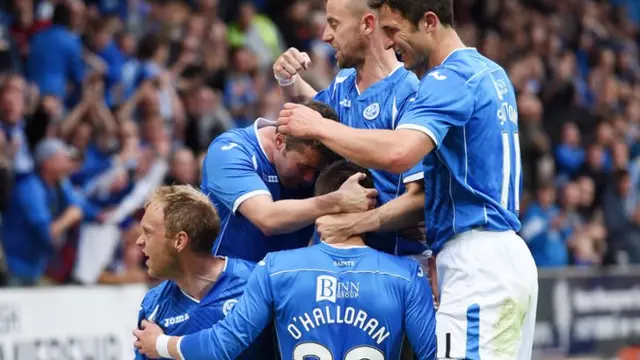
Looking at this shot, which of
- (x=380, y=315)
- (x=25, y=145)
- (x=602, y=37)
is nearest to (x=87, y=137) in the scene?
(x=25, y=145)

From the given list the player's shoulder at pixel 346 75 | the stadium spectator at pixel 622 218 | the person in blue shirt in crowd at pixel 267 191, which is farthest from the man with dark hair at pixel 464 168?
the stadium spectator at pixel 622 218

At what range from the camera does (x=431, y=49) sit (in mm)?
5809

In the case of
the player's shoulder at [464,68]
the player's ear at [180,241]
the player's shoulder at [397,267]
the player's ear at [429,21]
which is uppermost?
the player's ear at [429,21]

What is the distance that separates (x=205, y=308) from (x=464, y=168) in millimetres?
1450

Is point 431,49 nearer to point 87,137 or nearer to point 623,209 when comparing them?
point 87,137

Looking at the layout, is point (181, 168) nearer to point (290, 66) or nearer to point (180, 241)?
point (290, 66)

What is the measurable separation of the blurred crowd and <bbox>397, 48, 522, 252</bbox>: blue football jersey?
260 inches

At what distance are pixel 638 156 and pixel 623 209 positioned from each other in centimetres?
205

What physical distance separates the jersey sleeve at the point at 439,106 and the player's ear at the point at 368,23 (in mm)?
903

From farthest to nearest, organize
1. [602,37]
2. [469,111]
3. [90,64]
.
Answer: [602,37] < [90,64] < [469,111]

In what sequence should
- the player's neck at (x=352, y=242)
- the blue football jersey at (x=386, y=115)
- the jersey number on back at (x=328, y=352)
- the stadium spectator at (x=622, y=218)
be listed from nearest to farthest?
the jersey number on back at (x=328, y=352), the player's neck at (x=352, y=242), the blue football jersey at (x=386, y=115), the stadium spectator at (x=622, y=218)

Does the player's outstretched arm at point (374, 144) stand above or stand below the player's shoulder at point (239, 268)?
above

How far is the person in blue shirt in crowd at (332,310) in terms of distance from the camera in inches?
228

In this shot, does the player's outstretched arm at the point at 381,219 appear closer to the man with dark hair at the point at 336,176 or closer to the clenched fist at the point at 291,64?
the man with dark hair at the point at 336,176
